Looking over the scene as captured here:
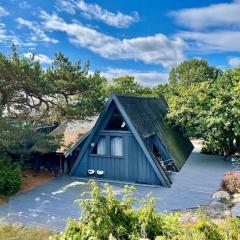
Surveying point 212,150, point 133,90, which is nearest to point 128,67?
point 133,90

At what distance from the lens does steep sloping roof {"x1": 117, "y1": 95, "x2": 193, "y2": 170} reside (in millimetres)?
Result: 19031

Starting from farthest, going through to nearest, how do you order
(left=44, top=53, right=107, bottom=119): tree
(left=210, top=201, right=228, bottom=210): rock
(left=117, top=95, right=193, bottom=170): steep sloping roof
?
(left=44, top=53, right=107, bottom=119): tree → (left=117, top=95, right=193, bottom=170): steep sloping roof → (left=210, top=201, right=228, bottom=210): rock

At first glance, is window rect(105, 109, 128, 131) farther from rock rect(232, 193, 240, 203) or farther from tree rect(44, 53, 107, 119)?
rock rect(232, 193, 240, 203)

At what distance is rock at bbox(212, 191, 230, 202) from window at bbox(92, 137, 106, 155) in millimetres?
7181

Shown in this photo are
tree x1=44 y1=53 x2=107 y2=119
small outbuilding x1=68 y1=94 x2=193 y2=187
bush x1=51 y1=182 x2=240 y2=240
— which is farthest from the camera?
tree x1=44 y1=53 x2=107 y2=119

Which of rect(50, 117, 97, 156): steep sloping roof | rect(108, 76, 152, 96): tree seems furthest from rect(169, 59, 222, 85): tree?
rect(50, 117, 97, 156): steep sloping roof

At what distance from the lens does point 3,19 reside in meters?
19.5

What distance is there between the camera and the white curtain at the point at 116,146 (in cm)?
1875

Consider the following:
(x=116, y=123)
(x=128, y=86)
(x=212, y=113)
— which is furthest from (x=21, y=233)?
(x=128, y=86)

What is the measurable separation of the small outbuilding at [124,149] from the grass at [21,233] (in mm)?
7425

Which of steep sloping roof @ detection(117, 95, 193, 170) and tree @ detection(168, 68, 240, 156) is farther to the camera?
tree @ detection(168, 68, 240, 156)

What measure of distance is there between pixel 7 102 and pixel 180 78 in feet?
164

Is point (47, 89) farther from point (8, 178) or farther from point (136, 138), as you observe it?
point (136, 138)

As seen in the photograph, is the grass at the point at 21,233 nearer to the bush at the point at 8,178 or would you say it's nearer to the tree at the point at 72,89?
the bush at the point at 8,178
